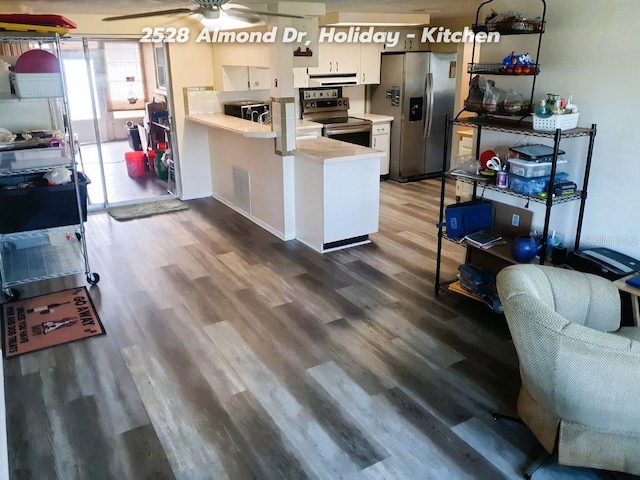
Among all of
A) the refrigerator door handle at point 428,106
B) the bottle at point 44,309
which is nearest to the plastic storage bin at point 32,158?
the bottle at point 44,309

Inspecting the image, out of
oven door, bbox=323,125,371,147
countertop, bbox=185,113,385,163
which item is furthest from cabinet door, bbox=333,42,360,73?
countertop, bbox=185,113,385,163

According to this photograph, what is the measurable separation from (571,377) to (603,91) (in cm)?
184

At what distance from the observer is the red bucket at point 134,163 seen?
26.1 feet

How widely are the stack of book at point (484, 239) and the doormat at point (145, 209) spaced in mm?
3930

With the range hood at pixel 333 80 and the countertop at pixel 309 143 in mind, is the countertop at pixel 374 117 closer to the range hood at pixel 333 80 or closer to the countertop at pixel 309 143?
the range hood at pixel 333 80

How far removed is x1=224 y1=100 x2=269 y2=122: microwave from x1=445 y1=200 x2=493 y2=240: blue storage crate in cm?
323

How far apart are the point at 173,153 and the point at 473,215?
4.35 metres

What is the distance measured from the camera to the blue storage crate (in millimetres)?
3721

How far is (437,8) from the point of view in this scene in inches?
220

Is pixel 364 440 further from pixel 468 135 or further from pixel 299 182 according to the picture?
pixel 468 135

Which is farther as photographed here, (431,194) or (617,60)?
(431,194)

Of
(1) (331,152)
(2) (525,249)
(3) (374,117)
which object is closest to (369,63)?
(3) (374,117)

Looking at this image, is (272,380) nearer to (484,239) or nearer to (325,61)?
(484,239)

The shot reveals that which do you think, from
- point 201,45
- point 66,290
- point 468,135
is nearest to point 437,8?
point 468,135
